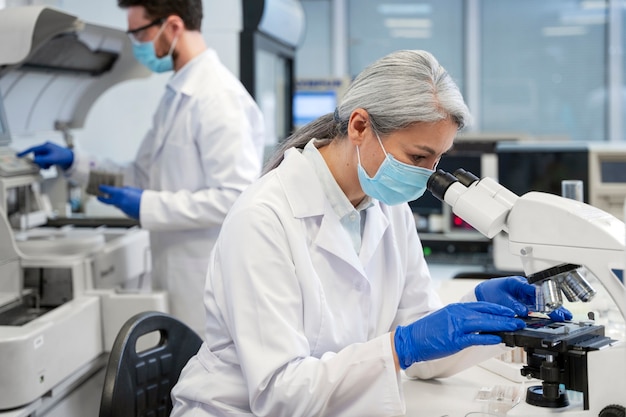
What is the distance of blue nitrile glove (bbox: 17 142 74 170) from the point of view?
7.85 ft

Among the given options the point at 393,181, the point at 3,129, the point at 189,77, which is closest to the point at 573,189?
the point at 393,181

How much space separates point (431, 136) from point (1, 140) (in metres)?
1.41

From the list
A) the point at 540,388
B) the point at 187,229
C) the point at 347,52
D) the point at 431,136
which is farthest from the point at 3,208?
the point at 347,52

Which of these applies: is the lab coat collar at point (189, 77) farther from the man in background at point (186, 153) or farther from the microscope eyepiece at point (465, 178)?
the microscope eyepiece at point (465, 178)

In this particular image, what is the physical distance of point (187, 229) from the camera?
2.35 m

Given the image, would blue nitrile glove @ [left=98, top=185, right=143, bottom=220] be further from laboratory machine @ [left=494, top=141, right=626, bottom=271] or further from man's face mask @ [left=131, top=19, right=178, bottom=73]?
laboratory machine @ [left=494, top=141, right=626, bottom=271]

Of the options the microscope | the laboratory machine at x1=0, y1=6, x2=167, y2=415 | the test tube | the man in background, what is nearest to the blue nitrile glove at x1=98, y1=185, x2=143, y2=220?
the man in background

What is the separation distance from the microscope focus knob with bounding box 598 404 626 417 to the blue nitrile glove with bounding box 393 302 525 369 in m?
0.17

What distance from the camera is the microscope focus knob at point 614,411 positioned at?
1.07m

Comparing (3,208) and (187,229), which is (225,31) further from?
(3,208)

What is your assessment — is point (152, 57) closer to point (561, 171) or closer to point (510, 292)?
point (510, 292)

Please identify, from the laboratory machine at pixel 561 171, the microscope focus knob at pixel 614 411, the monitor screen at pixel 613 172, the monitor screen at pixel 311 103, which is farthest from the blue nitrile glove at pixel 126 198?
the monitor screen at pixel 311 103

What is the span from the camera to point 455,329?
1.17 meters

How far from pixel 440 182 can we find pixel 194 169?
1255 millimetres
